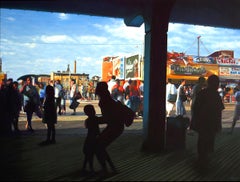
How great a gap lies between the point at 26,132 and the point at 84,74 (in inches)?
1671

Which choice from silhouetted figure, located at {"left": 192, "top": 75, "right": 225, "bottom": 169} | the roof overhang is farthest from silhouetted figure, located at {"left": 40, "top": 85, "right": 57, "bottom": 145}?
silhouetted figure, located at {"left": 192, "top": 75, "right": 225, "bottom": 169}

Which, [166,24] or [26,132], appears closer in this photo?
[166,24]

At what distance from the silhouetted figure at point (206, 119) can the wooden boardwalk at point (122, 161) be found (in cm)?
36

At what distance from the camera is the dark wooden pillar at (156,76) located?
8102 millimetres

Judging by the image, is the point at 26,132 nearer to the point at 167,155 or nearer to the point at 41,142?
the point at 41,142

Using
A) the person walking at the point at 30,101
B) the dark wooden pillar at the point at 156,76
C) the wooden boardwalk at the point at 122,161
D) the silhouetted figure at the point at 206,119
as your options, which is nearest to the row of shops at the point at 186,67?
the person walking at the point at 30,101

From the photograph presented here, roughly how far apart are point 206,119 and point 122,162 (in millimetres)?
1904

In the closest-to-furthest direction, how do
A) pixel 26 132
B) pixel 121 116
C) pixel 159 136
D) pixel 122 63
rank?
pixel 121 116, pixel 159 136, pixel 26 132, pixel 122 63

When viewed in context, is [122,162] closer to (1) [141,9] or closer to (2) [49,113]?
(2) [49,113]

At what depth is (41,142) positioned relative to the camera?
30.9 feet

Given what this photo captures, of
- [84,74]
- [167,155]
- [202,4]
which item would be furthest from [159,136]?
[84,74]

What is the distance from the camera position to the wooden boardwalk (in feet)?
19.3

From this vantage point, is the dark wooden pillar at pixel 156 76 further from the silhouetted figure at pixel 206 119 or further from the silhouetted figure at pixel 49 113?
the silhouetted figure at pixel 49 113

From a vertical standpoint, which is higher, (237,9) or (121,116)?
(237,9)
